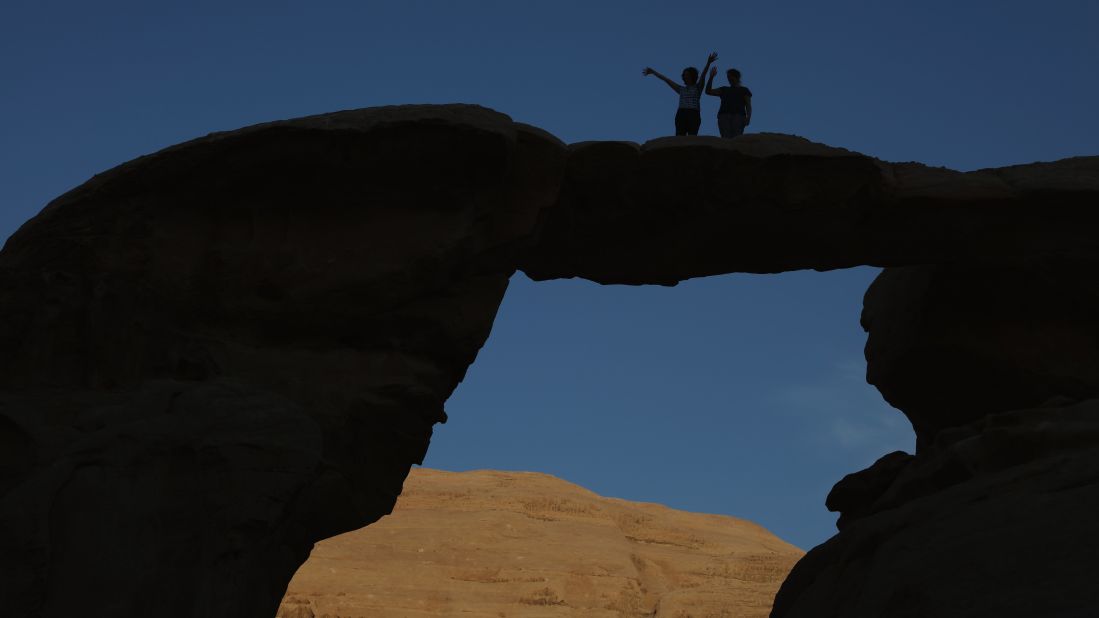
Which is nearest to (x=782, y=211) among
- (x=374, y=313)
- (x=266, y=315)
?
(x=374, y=313)

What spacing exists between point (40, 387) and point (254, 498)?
1.91 m

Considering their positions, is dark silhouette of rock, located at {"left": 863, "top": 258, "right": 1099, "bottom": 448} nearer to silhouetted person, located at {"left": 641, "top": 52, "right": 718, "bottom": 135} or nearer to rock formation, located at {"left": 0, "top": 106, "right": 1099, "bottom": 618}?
rock formation, located at {"left": 0, "top": 106, "right": 1099, "bottom": 618}

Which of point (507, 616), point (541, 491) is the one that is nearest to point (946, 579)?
point (507, 616)

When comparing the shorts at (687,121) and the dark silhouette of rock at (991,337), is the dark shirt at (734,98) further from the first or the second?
the dark silhouette of rock at (991,337)

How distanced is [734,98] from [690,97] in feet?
1.38

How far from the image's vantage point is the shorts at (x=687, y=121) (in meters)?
12.0

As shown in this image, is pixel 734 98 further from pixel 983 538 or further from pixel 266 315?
pixel 983 538

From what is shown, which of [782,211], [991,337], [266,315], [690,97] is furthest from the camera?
[690,97]

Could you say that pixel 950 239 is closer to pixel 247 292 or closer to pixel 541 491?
pixel 247 292

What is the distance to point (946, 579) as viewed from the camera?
23.6ft

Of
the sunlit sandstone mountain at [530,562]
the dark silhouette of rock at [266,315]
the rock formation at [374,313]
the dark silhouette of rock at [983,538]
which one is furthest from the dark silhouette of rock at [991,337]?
the sunlit sandstone mountain at [530,562]

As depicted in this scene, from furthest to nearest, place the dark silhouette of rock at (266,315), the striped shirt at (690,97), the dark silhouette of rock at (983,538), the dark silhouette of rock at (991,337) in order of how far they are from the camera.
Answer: the striped shirt at (690,97), the dark silhouette of rock at (991,337), the dark silhouette of rock at (266,315), the dark silhouette of rock at (983,538)

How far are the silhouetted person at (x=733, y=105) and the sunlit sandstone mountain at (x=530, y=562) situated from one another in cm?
1191

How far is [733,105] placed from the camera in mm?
12227
